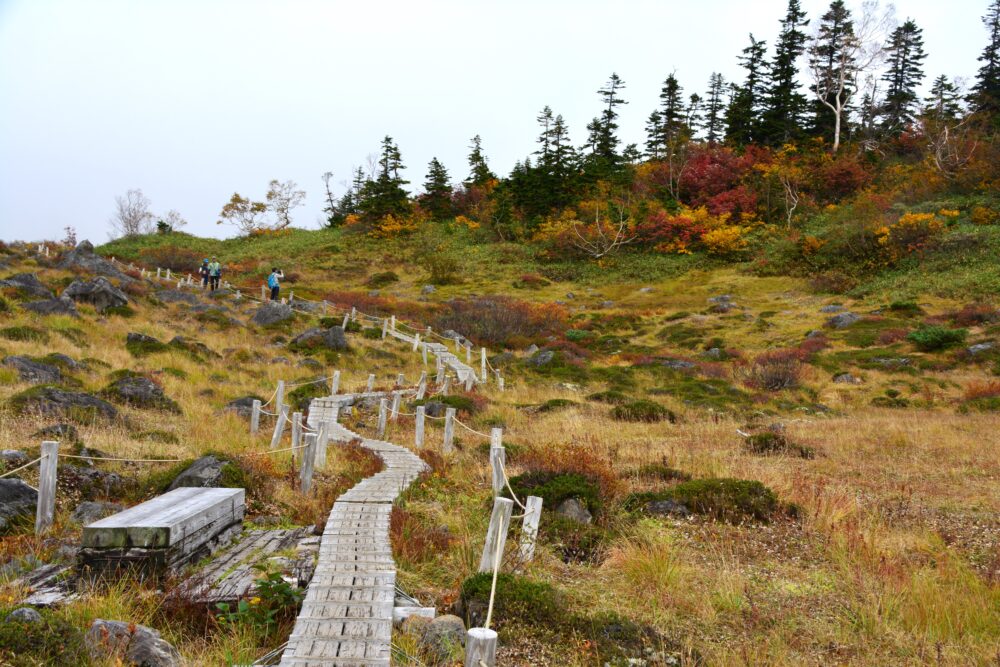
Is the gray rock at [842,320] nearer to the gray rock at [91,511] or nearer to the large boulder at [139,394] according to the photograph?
the large boulder at [139,394]

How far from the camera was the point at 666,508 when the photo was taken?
785 centimetres

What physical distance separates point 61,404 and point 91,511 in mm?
5447

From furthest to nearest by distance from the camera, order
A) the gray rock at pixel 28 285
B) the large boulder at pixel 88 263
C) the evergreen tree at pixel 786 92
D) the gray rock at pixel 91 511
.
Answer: the evergreen tree at pixel 786 92 < the large boulder at pixel 88 263 < the gray rock at pixel 28 285 < the gray rock at pixel 91 511

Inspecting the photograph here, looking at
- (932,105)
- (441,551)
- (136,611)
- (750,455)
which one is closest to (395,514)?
(441,551)

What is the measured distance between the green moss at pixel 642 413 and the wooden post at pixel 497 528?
1165cm

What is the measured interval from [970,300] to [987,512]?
29.4m

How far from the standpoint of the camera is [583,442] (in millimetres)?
12469

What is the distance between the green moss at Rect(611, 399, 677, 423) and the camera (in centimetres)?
1647

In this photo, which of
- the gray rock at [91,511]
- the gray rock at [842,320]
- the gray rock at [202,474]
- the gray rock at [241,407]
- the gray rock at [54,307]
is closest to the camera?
the gray rock at [91,511]

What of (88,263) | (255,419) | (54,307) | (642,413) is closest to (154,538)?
(255,419)

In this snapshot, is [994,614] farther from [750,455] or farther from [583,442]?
[583,442]

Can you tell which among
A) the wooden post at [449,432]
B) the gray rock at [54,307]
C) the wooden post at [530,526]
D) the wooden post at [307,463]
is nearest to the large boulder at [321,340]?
the gray rock at [54,307]

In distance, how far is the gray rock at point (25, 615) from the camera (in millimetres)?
3922

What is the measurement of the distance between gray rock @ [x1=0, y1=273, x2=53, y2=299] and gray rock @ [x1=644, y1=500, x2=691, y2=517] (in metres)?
26.1
